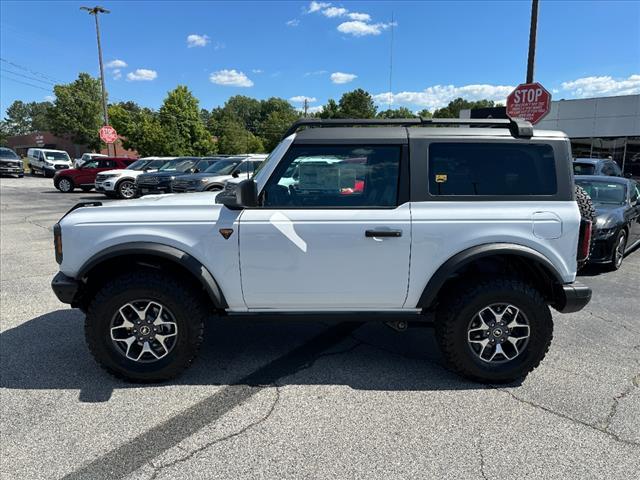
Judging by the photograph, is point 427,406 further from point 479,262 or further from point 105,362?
point 105,362

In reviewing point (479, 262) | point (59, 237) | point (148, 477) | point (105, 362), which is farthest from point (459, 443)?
point (59, 237)

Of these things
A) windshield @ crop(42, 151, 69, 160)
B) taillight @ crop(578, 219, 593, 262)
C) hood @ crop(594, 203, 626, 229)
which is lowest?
hood @ crop(594, 203, 626, 229)

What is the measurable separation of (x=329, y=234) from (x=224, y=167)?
34.8 feet

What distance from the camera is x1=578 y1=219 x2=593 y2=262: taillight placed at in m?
3.09

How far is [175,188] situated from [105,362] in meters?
9.82

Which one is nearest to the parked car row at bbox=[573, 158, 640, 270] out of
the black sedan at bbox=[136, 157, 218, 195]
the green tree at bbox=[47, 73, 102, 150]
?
the black sedan at bbox=[136, 157, 218, 195]

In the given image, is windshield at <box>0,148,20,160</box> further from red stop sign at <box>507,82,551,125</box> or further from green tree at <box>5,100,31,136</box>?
green tree at <box>5,100,31,136</box>

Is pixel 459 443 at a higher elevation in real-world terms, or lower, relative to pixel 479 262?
lower

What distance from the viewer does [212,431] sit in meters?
2.59

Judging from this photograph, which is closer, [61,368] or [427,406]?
[427,406]

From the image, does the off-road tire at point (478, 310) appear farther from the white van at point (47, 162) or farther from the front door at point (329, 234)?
the white van at point (47, 162)

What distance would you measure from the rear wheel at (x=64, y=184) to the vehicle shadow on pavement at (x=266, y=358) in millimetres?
17526

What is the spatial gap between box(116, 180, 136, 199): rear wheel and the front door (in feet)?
51.1

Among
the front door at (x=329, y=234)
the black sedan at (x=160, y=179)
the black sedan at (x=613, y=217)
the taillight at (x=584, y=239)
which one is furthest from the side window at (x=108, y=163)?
the taillight at (x=584, y=239)
